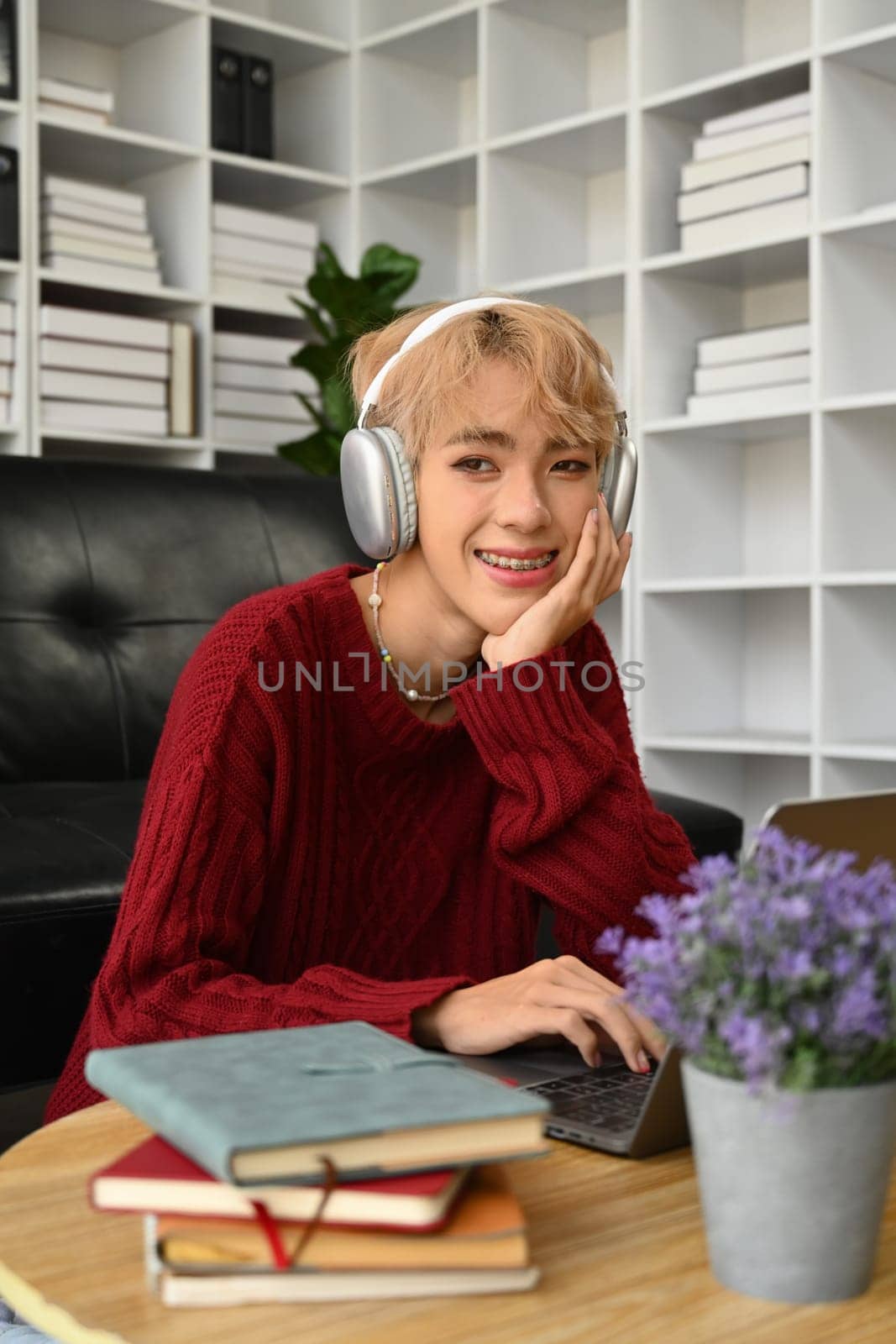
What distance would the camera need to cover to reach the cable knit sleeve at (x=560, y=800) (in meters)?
1.17

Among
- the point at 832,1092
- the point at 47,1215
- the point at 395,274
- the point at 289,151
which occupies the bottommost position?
the point at 47,1215

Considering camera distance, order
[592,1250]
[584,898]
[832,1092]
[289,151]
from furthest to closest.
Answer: [289,151] → [584,898] → [592,1250] → [832,1092]

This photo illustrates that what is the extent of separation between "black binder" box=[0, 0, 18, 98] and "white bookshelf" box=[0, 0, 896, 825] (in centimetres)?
4

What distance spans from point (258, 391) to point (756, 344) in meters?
1.25

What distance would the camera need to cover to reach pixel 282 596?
126 centimetres

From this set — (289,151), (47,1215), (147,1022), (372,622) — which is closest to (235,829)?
(147,1022)

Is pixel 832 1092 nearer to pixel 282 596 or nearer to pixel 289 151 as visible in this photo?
pixel 282 596

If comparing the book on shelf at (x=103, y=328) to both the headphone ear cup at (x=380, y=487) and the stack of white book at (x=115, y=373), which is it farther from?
the headphone ear cup at (x=380, y=487)

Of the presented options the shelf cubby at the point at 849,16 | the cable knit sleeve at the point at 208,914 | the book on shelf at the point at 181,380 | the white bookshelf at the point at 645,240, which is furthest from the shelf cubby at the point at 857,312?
the cable knit sleeve at the point at 208,914

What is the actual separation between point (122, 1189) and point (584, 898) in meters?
0.63

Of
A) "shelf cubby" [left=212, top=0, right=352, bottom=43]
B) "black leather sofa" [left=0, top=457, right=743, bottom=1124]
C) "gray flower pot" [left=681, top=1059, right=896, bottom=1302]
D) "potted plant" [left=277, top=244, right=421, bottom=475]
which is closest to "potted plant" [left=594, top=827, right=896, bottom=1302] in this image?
"gray flower pot" [left=681, top=1059, right=896, bottom=1302]

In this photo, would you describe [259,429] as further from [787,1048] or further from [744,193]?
[787,1048]

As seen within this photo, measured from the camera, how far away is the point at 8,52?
3.21m

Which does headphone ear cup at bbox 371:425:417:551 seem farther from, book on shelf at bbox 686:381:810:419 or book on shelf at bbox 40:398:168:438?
book on shelf at bbox 40:398:168:438
